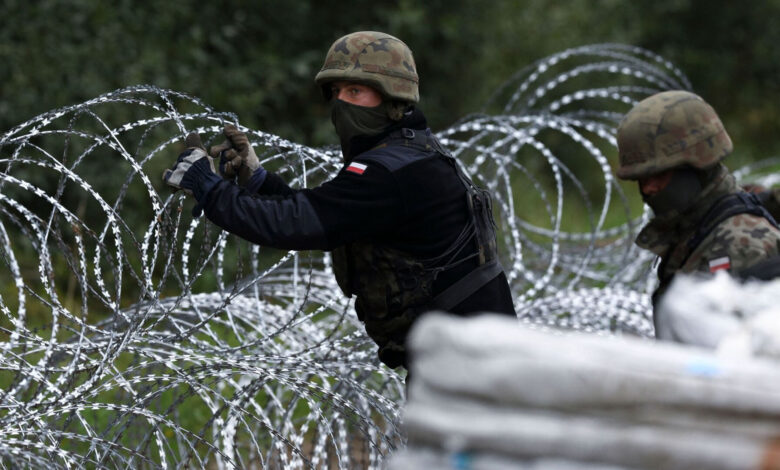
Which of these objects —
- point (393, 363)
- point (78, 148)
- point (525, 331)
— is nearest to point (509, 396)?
point (525, 331)

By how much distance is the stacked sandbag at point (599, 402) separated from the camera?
2111 millimetres

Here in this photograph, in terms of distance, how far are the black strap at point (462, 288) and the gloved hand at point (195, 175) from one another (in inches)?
35.6

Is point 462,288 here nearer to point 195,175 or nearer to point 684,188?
point 684,188

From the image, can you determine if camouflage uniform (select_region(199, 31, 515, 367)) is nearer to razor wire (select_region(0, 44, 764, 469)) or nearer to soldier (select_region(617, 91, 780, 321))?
razor wire (select_region(0, 44, 764, 469))

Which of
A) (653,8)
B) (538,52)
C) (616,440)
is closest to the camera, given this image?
(616,440)

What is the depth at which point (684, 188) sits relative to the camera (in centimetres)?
344

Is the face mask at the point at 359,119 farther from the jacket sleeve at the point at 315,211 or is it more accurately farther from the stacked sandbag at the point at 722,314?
the stacked sandbag at the point at 722,314

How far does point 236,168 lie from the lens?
3984 millimetres

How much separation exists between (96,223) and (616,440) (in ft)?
23.8

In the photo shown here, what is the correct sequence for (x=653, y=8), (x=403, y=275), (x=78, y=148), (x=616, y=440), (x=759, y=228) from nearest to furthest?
1. (x=616, y=440)
2. (x=759, y=228)
3. (x=403, y=275)
4. (x=78, y=148)
5. (x=653, y=8)

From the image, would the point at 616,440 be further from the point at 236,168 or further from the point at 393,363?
the point at 236,168

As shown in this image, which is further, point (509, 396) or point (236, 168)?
point (236, 168)

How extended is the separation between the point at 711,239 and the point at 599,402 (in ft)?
4.49

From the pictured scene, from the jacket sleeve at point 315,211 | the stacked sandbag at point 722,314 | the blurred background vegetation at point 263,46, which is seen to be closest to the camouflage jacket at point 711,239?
the stacked sandbag at point 722,314
